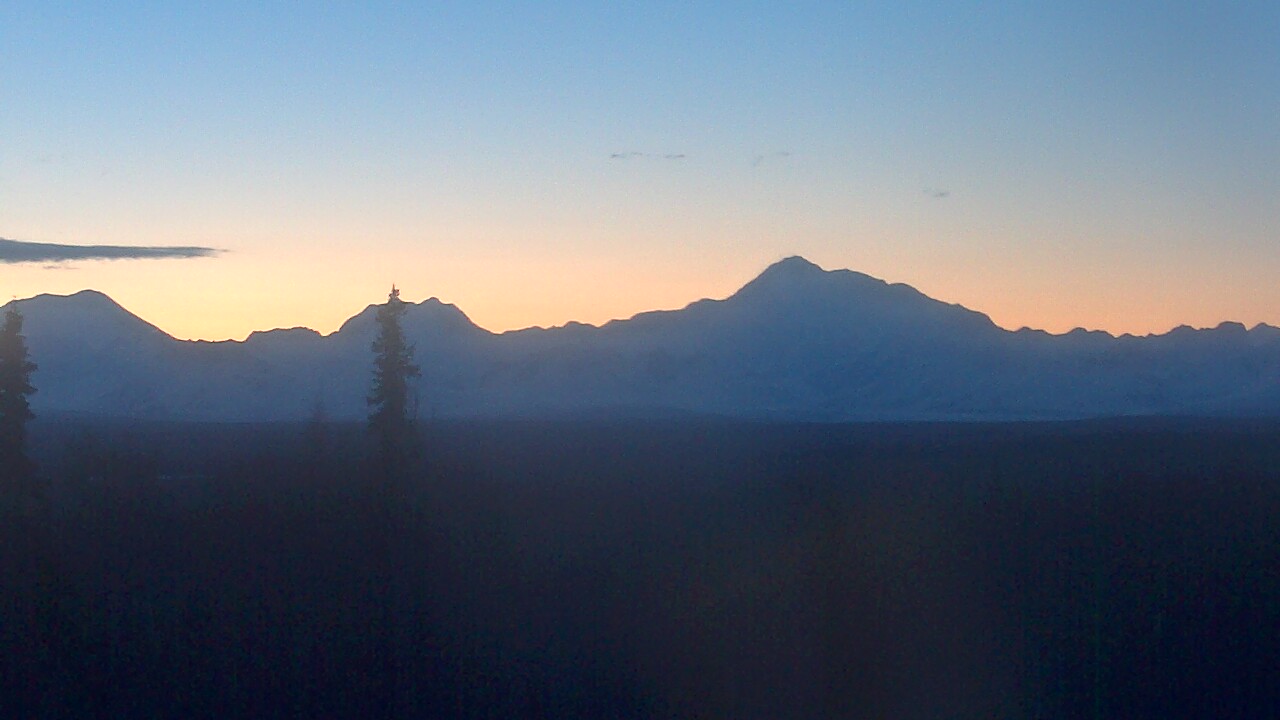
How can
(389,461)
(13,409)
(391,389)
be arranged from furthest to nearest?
(391,389), (389,461), (13,409)

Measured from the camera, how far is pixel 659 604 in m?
24.1

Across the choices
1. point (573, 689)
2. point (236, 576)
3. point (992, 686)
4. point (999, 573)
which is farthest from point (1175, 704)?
point (236, 576)

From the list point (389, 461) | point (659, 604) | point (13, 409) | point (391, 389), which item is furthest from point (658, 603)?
point (391, 389)

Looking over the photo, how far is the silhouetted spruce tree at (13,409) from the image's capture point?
35688 millimetres

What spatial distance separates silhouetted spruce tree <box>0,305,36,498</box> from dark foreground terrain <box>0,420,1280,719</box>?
5.36 feet

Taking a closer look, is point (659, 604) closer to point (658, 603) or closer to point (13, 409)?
point (658, 603)

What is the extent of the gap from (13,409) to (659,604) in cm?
2181

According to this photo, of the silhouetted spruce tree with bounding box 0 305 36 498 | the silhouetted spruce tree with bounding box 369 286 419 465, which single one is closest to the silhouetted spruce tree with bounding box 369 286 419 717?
the silhouetted spruce tree with bounding box 369 286 419 465

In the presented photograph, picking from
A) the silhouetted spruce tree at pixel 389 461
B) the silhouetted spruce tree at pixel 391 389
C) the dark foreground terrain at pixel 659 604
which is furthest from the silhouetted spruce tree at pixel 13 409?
the silhouetted spruce tree at pixel 391 389

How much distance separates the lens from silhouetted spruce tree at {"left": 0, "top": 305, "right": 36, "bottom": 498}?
35688 millimetres

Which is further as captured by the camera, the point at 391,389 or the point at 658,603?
the point at 391,389

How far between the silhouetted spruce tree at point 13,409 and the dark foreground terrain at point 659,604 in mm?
1634

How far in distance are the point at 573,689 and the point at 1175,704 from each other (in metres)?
8.85

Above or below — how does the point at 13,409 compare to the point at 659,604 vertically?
above
